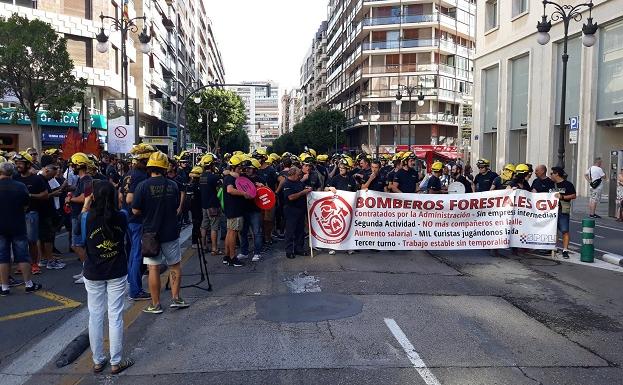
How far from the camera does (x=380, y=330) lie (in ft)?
18.8

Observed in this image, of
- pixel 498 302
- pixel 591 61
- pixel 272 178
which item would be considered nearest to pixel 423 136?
pixel 591 61

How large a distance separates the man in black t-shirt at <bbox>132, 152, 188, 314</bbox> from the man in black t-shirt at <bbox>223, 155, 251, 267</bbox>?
2854 mm

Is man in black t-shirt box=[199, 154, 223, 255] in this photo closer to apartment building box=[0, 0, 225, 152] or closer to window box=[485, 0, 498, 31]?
apartment building box=[0, 0, 225, 152]

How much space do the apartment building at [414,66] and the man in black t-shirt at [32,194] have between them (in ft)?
189

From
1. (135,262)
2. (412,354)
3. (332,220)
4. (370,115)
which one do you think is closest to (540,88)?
(332,220)

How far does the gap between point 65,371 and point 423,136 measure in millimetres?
63825

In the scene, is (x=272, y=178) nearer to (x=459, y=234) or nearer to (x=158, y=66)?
(x=459, y=234)

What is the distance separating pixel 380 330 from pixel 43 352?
10.7 feet

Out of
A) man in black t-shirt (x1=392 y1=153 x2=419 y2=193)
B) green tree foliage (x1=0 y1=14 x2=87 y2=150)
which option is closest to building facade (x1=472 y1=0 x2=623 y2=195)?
man in black t-shirt (x1=392 y1=153 x2=419 y2=193)

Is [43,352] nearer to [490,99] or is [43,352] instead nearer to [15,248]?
[15,248]

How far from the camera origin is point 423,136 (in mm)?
66188

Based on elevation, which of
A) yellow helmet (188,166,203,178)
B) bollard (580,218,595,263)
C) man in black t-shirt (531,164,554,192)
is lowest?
bollard (580,218,595,263)

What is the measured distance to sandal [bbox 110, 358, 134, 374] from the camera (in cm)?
466

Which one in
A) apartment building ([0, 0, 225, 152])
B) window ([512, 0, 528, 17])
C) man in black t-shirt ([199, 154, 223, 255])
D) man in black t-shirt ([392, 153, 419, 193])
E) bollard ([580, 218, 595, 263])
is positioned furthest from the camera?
apartment building ([0, 0, 225, 152])
